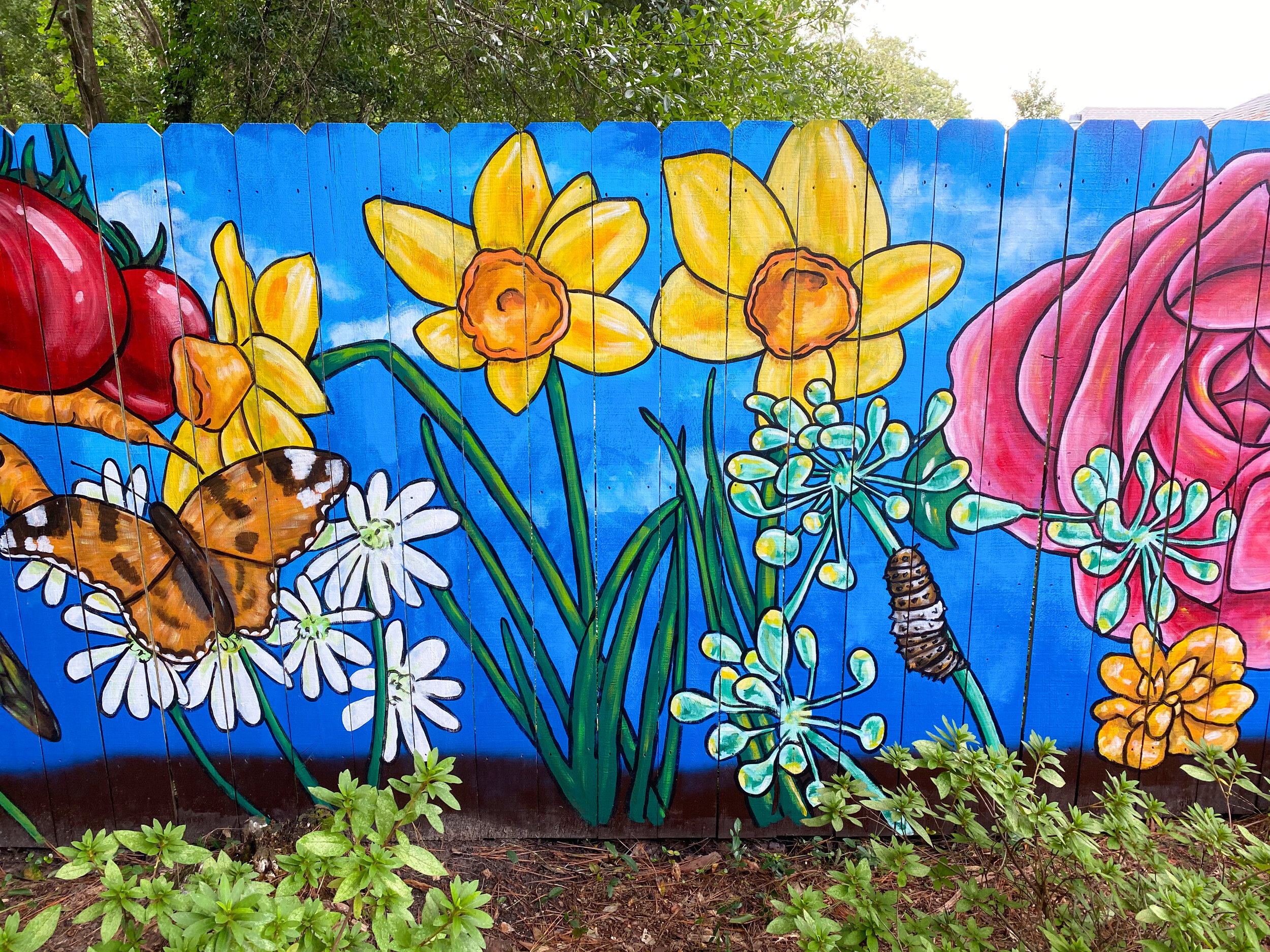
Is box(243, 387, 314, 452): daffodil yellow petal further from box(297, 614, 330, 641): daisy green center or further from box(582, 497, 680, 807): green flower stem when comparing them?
box(582, 497, 680, 807): green flower stem

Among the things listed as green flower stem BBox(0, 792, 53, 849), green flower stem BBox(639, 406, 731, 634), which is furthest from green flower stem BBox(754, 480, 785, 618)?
green flower stem BBox(0, 792, 53, 849)

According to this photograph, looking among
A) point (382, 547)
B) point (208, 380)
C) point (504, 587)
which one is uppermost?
point (208, 380)

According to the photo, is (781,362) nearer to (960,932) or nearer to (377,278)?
(377,278)

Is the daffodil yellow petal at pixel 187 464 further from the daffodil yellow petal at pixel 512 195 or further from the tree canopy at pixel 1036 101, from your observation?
the tree canopy at pixel 1036 101

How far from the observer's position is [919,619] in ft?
7.35

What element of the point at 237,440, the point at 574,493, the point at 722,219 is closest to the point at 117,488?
the point at 237,440

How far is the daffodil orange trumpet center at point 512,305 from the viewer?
2.07 m

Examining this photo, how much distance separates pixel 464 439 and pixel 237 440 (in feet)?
2.11

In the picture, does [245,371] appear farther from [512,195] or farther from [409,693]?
[409,693]

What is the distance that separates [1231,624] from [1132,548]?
39 cm

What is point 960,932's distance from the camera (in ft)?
5.39

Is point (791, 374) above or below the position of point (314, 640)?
above

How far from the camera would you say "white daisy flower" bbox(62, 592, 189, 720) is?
2250mm

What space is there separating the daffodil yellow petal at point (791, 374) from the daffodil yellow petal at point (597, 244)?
0.47 metres
